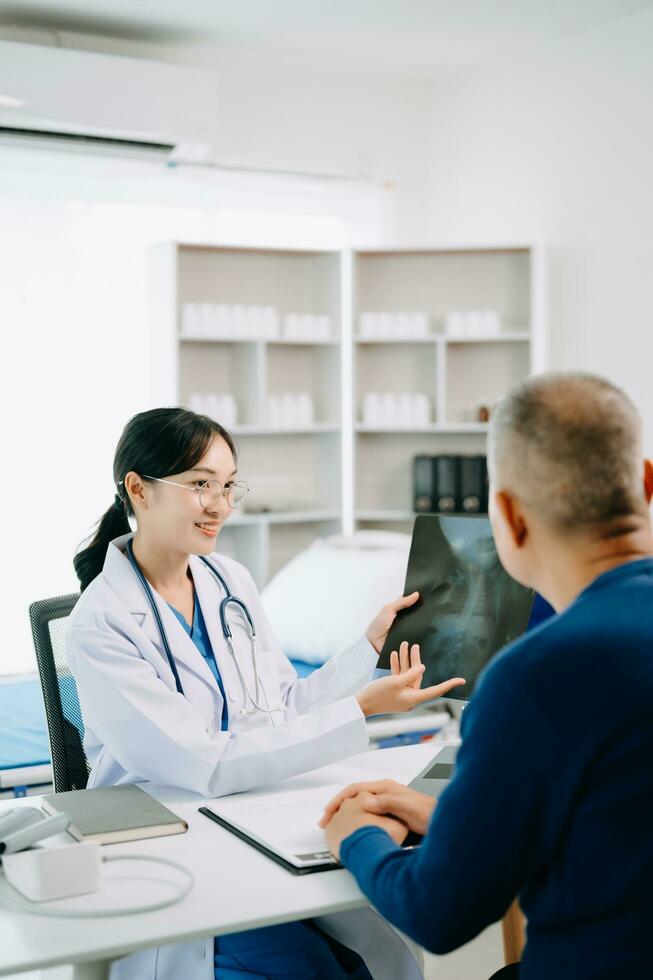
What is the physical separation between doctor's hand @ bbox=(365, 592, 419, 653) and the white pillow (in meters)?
1.53

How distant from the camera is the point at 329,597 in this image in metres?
3.80

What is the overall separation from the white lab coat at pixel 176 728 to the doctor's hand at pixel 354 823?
12.6 inches

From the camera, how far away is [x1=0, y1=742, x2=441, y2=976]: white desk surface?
3.95 ft

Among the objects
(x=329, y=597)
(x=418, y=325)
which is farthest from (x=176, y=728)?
(x=418, y=325)

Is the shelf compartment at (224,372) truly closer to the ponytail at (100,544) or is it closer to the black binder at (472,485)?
the black binder at (472,485)

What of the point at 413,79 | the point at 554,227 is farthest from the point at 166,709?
the point at 413,79

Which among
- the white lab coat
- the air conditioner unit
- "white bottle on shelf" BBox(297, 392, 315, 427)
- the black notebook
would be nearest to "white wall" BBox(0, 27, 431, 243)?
the air conditioner unit

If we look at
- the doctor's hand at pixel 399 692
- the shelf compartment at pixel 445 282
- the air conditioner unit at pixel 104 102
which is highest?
the air conditioner unit at pixel 104 102

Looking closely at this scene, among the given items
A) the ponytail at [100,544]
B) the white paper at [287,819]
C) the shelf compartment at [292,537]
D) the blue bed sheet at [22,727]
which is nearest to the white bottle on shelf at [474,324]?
the shelf compartment at [292,537]

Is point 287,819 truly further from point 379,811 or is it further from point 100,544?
point 100,544

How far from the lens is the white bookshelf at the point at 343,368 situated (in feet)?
16.3

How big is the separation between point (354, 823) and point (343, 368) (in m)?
3.84

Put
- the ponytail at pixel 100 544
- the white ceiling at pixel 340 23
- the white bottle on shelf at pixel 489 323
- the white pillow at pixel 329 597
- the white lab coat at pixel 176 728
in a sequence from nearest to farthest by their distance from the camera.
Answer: the white lab coat at pixel 176 728
the ponytail at pixel 100 544
the white pillow at pixel 329 597
the white ceiling at pixel 340 23
the white bottle on shelf at pixel 489 323

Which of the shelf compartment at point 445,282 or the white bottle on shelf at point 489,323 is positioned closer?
the white bottle on shelf at point 489,323
